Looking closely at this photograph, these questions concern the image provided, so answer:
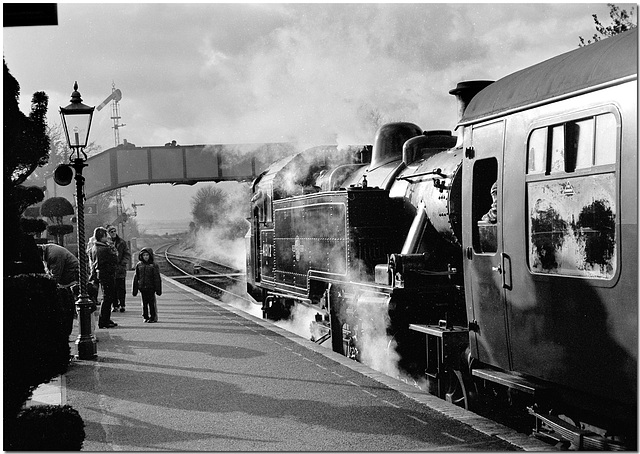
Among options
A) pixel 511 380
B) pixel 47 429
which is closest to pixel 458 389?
pixel 511 380

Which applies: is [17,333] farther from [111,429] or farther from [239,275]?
[239,275]

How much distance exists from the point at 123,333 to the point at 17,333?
7.83 m

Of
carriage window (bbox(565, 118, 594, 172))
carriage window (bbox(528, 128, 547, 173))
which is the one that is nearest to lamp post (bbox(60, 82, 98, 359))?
carriage window (bbox(528, 128, 547, 173))

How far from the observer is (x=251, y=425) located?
5637mm

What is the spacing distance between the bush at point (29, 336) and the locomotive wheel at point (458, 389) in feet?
10.8

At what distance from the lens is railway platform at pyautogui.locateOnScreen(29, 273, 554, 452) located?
5.15 metres

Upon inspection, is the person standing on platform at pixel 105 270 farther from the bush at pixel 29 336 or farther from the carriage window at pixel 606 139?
the carriage window at pixel 606 139

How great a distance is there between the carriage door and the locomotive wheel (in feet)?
2.16

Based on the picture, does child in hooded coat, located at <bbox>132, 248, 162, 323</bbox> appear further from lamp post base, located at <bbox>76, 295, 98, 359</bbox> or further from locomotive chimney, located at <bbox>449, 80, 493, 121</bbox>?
locomotive chimney, located at <bbox>449, 80, 493, 121</bbox>

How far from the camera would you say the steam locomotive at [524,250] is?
13.5 feet

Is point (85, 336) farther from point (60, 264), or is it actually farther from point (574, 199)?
point (574, 199)

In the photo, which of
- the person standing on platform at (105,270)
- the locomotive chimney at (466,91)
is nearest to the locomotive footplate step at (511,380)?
the locomotive chimney at (466,91)

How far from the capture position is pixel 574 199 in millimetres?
4348

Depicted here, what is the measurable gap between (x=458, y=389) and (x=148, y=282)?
7.24 meters
